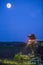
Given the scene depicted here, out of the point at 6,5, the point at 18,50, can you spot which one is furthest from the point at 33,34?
the point at 6,5

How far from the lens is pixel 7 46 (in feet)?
9.14

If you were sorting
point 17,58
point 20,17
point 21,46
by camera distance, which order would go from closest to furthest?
point 17,58 → point 21,46 → point 20,17

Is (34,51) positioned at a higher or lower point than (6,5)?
lower

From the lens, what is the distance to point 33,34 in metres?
2.90

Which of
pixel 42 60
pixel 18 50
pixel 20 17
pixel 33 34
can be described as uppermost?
pixel 20 17

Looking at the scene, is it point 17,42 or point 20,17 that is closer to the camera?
point 17,42

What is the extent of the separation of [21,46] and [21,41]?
0.08 meters

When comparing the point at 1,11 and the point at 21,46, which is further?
the point at 1,11

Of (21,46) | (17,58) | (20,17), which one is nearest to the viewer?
(17,58)

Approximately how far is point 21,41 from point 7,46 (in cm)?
24

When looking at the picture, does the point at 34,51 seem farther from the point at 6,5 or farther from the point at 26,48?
the point at 6,5

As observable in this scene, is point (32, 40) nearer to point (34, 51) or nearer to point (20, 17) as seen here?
point (34, 51)

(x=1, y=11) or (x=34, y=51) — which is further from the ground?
(x=1, y=11)

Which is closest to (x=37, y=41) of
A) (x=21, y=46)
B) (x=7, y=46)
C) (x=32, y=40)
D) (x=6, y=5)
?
(x=32, y=40)
